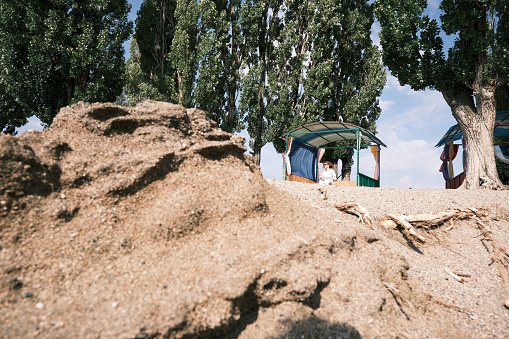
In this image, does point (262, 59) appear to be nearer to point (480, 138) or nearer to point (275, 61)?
point (275, 61)

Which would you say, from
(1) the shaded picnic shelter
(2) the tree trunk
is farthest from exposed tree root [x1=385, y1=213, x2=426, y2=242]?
(2) the tree trunk

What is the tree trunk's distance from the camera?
9867mm

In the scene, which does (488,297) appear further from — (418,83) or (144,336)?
(418,83)

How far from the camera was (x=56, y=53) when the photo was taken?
421 inches

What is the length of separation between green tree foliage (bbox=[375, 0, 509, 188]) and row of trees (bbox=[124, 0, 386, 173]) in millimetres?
4348

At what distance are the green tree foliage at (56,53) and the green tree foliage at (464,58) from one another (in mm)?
11500

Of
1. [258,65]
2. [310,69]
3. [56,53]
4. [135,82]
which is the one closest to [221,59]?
[258,65]

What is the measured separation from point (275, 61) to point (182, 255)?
15754 millimetres

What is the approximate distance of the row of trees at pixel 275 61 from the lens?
593 inches

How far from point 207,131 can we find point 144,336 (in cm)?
308

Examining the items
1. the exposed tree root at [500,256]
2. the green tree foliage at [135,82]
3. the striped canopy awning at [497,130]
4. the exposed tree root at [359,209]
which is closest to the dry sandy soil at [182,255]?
the exposed tree root at [500,256]

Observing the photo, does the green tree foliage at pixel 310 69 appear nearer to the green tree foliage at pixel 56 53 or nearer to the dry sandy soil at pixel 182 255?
the green tree foliage at pixel 56 53

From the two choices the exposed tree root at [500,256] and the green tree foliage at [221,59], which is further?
the green tree foliage at [221,59]

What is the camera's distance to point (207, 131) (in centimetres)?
448
